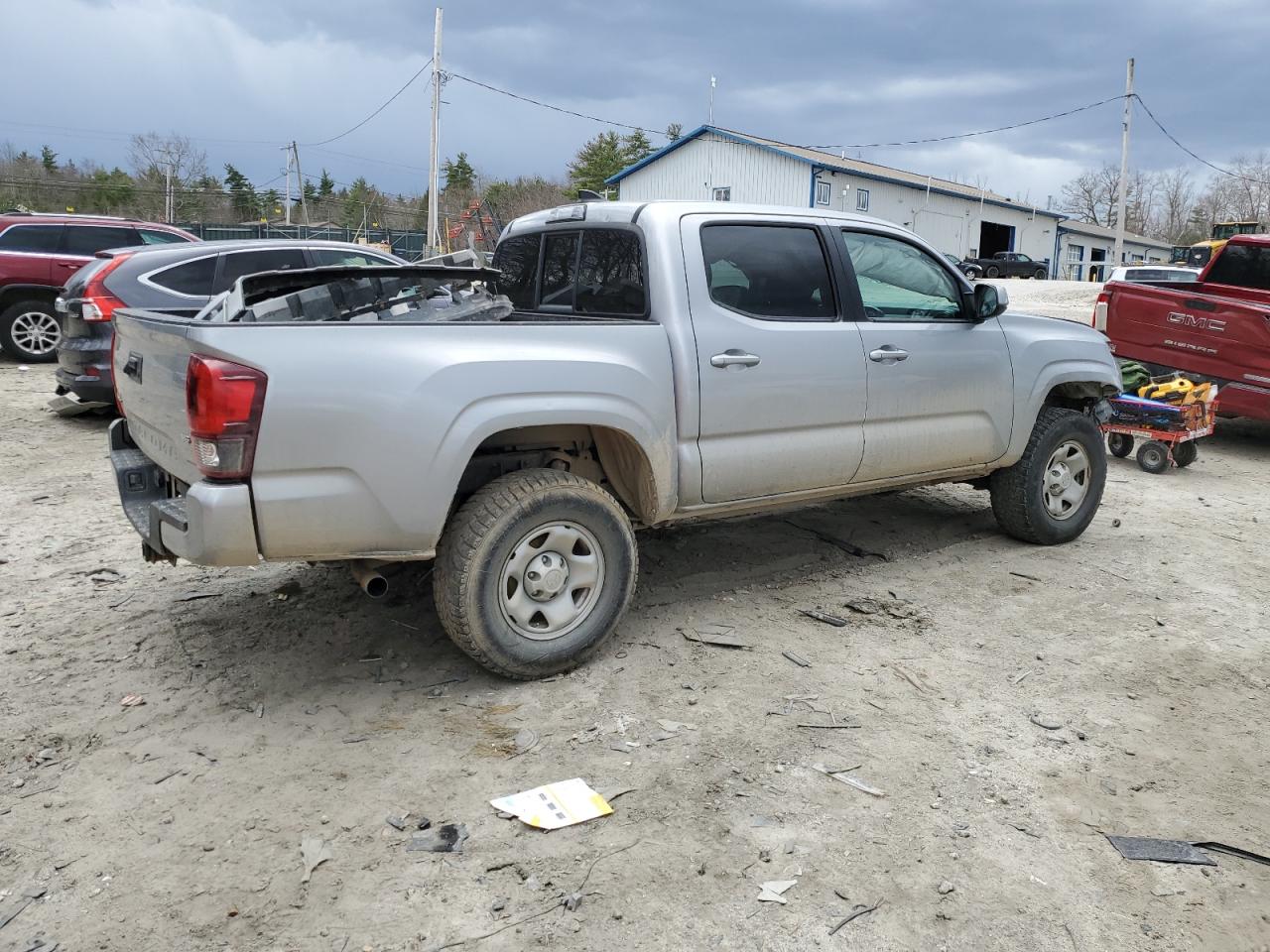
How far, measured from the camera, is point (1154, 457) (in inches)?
333

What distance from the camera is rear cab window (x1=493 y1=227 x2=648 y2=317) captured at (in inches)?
173

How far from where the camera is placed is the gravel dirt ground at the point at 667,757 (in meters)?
2.62

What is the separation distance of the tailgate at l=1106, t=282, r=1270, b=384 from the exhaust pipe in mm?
8817

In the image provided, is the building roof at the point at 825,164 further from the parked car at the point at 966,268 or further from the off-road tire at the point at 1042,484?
the off-road tire at the point at 1042,484

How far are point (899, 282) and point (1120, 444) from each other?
17.0ft

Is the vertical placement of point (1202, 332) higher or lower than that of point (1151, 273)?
lower

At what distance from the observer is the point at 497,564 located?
3.69 meters

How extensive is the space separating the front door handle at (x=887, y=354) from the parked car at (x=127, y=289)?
4.45 m

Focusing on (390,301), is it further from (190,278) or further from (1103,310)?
(1103,310)

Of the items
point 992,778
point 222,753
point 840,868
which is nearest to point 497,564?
point 222,753

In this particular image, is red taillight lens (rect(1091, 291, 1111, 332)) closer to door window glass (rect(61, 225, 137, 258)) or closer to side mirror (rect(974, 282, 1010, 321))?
side mirror (rect(974, 282, 1010, 321))

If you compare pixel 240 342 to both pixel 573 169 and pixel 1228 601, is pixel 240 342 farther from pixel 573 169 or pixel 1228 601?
pixel 573 169

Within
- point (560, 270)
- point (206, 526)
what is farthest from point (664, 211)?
point (206, 526)

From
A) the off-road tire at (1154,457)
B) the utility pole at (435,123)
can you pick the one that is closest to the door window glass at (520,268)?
the off-road tire at (1154,457)
